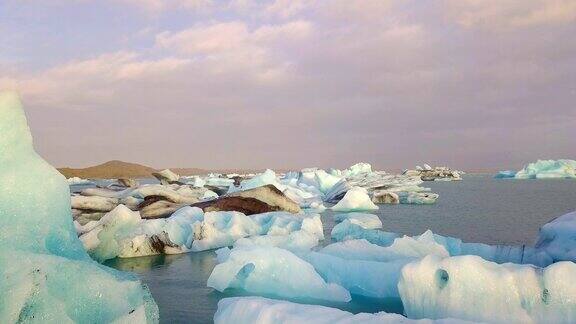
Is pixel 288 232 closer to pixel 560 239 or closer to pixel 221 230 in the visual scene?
pixel 221 230

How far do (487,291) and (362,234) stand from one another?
241 inches

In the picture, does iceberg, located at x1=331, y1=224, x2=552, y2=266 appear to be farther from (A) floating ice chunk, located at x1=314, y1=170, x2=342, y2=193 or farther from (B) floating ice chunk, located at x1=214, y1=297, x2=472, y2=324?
(A) floating ice chunk, located at x1=314, y1=170, x2=342, y2=193

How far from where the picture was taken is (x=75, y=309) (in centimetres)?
443

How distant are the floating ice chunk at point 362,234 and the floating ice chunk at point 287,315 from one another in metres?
5.61

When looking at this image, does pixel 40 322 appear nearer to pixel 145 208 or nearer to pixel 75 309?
pixel 75 309

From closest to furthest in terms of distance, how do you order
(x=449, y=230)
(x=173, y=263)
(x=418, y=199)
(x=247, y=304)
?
(x=247, y=304) < (x=173, y=263) < (x=449, y=230) < (x=418, y=199)

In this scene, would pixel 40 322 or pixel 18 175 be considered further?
pixel 18 175

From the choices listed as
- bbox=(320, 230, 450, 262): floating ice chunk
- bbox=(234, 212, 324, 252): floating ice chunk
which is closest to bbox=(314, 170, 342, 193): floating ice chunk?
bbox=(234, 212, 324, 252): floating ice chunk

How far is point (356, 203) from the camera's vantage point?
904 inches

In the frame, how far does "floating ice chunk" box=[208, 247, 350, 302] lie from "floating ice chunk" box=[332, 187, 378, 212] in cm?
1608

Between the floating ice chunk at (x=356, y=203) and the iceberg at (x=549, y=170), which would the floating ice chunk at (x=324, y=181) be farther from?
the iceberg at (x=549, y=170)

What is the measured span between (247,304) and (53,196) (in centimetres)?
238

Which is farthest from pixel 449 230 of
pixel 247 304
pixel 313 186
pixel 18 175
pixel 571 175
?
pixel 571 175

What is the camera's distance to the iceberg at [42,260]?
4297mm
